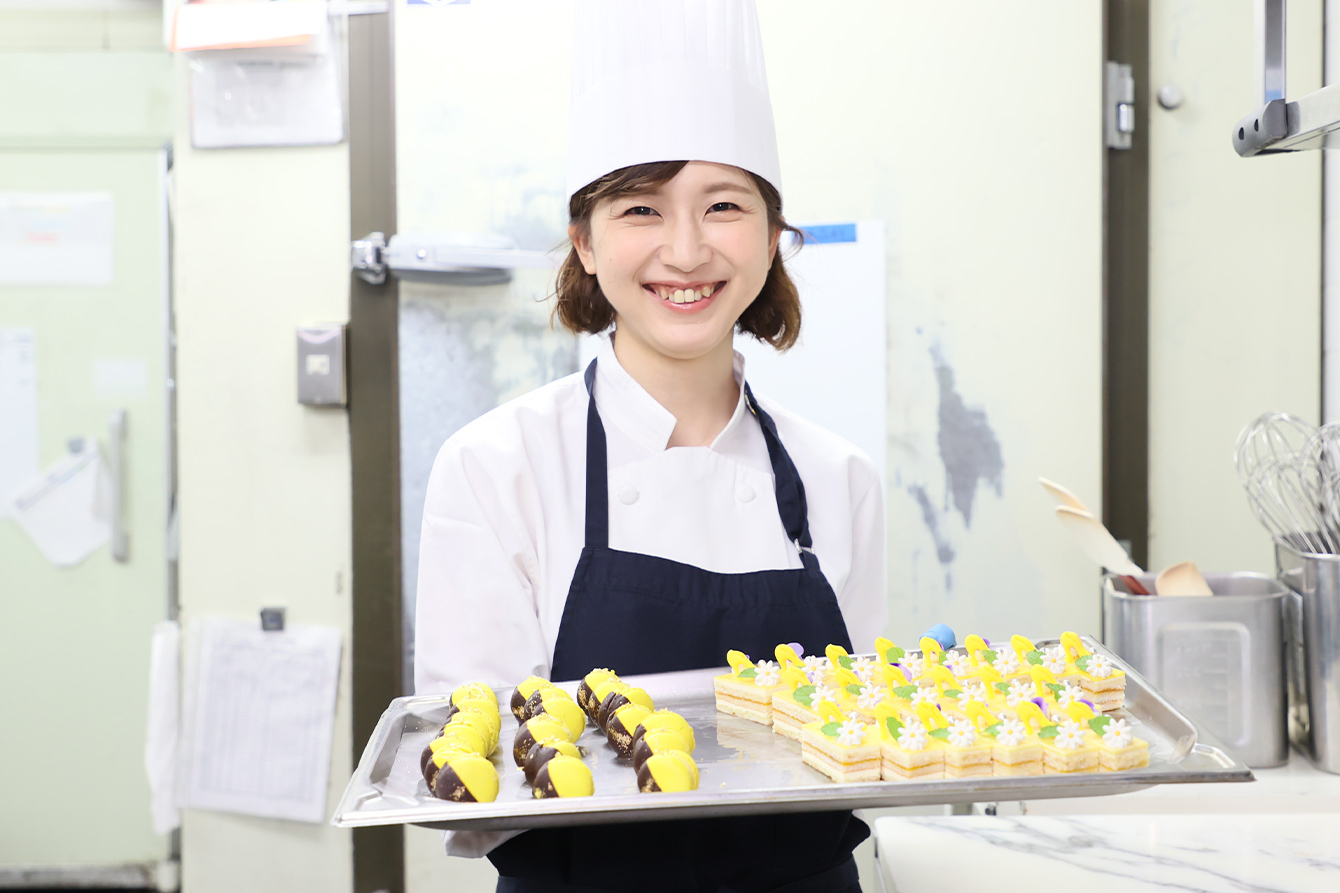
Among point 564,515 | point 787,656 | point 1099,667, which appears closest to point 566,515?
point 564,515

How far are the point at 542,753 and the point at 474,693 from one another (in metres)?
0.21

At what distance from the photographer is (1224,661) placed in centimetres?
162

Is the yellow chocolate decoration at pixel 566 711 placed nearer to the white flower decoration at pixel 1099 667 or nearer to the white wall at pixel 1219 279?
the white flower decoration at pixel 1099 667

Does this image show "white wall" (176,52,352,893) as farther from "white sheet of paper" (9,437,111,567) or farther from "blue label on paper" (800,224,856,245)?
"blue label on paper" (800,224,856,245)

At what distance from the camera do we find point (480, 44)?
213 centimetres

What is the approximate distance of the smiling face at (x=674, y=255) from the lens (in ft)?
4.20

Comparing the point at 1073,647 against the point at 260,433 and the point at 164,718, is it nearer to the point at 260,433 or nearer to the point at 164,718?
the point at 260,433

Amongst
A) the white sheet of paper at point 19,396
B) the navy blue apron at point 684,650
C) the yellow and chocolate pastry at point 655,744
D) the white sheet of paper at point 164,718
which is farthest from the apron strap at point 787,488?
the white sheet of paper at point 19,396

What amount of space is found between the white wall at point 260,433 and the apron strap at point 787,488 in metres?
1.13

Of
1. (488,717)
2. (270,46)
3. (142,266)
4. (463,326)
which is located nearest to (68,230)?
(142,266)

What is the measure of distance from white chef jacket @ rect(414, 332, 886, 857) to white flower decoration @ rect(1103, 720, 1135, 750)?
473 mm

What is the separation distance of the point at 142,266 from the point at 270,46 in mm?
931

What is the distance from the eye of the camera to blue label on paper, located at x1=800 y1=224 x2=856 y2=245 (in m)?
2.16

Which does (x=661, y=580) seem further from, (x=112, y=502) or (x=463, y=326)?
(x=112, y=502)
